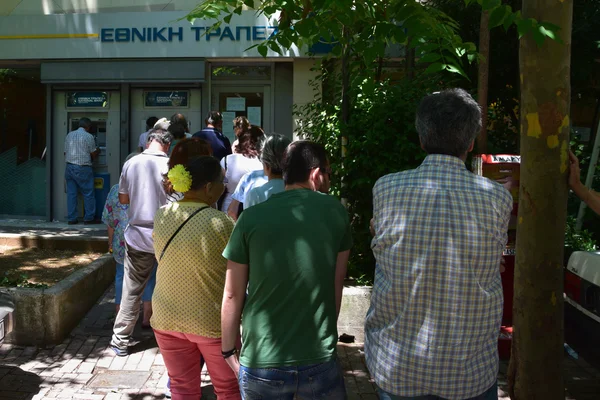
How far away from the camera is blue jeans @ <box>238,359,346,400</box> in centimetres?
279

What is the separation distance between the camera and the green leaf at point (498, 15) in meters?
3.60

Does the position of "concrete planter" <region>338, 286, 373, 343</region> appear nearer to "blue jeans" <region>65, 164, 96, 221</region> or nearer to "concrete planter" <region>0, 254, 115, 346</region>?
"concrete planter" <region>0, 254, 115, 346</region>

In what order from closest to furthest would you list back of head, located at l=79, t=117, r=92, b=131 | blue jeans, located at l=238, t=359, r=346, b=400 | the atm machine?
blue jeans, located at l=238, t=359, r=346, b=400, back of head, located at l=79, t=117, r=92, b=131, the atm machine

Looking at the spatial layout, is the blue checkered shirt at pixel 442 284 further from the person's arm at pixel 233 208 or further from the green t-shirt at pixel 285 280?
the person's arm at pixel 233 208

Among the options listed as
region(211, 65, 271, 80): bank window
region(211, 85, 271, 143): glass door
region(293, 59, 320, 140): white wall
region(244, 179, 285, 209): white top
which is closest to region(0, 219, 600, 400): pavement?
region(244, 179, 285, 209): white top

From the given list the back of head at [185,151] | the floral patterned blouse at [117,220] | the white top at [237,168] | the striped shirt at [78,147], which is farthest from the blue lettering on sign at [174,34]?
the back of head at [185,151]

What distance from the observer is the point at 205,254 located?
3559 millimetres

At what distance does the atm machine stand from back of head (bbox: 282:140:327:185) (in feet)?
31.0

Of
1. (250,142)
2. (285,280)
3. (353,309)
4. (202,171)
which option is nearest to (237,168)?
(250,142)

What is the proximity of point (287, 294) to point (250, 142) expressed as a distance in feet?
12.5

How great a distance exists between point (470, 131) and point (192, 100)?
9864 millimetres

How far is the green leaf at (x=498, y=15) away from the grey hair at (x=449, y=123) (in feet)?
4.05

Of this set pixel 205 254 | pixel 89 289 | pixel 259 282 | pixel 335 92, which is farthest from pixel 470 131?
pixel 335 92

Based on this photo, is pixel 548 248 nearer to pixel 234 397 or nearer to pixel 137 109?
pixel 234 397
